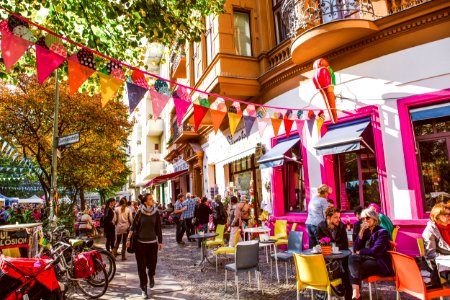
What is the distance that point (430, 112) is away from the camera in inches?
284

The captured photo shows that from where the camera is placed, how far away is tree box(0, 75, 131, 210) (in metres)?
13.3

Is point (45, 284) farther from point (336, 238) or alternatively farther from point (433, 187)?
point (433, 187)

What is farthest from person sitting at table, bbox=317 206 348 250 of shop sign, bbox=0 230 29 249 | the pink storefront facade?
shop sign, bbox=0 230 29 249

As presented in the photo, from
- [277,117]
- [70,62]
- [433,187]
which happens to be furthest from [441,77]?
[70,62]

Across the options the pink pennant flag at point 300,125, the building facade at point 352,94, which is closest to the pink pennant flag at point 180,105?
the building facade at point 352,94

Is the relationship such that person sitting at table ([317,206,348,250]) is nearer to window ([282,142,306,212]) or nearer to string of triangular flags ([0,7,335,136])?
string of triangular flags ([0,7,335,136])

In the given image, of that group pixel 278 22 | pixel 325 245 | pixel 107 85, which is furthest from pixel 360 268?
pixel 278 22

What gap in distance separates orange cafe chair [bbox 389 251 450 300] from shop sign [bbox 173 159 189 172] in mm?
17200

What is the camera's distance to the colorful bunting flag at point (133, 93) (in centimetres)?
545

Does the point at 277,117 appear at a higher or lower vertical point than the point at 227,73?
lower

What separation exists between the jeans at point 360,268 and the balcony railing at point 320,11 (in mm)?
5723

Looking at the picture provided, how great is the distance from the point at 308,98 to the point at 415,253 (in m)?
4.66

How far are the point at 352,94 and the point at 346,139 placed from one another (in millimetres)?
1292

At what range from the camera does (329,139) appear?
332 inches
